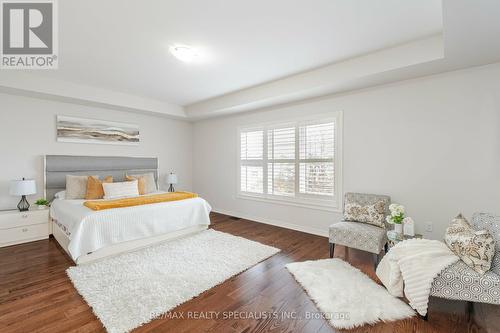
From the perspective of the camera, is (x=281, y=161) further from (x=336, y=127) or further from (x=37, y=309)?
(x=37, y=309)

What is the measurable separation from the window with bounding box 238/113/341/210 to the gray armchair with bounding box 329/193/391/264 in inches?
27.0

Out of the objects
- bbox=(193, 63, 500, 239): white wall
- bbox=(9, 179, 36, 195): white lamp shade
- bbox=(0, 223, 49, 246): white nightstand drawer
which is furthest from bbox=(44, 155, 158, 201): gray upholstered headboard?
bbox=(193, 63, 500, 239): white wall

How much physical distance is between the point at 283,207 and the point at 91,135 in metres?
3.89

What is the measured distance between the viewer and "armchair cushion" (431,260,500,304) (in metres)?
1.67

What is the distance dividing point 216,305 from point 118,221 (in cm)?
181

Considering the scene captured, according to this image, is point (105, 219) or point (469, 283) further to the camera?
point (105, 219)

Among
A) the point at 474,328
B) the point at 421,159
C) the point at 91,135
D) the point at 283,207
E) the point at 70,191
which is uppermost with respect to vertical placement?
the point at 91,135

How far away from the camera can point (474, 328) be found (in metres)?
1.76

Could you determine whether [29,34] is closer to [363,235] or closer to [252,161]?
[252,161]

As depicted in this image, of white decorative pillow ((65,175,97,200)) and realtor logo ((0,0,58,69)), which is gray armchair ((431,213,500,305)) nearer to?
realtor logo ((0,0,58,69))

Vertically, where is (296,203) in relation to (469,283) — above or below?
above

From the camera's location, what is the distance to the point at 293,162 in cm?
423

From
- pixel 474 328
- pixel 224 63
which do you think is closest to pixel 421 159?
pixel 474 328

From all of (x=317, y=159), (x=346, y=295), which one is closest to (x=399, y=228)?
(x=346, y=295)
